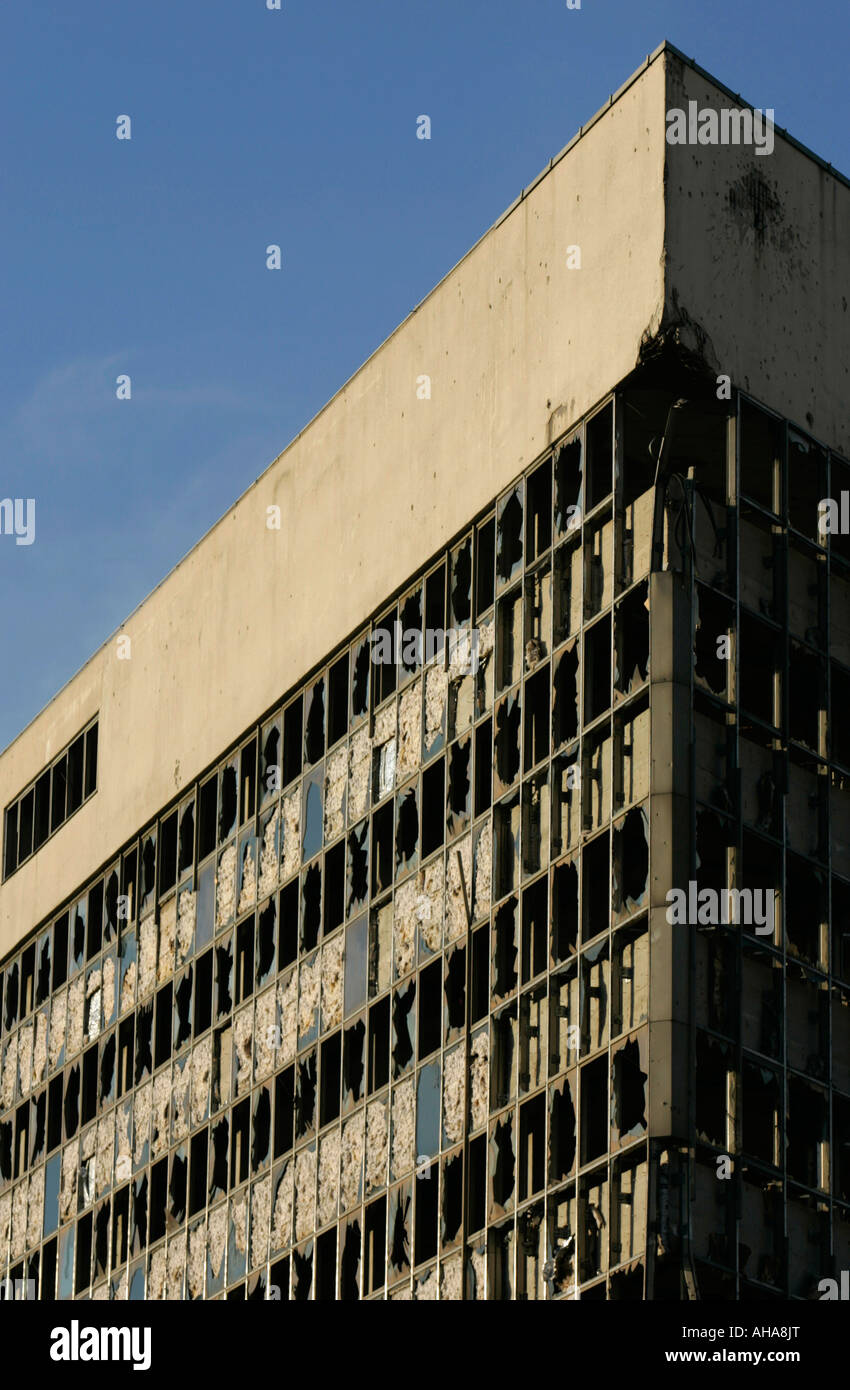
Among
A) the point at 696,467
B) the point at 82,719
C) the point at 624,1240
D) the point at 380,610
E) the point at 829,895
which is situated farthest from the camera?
the point at 82,719

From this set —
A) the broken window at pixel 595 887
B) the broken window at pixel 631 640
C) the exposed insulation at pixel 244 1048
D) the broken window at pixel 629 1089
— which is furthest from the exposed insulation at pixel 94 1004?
the broken window at pixel 629 1089

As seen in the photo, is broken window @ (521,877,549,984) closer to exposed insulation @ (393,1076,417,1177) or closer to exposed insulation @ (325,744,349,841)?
exposed insulation @ (393,1076,417,1177)

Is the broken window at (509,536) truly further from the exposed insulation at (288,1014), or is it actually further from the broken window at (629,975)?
the exposed insulation at (288,1014)

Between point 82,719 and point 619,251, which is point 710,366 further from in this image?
point 82,719

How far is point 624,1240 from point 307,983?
34.3ft

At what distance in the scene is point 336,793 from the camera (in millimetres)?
41312

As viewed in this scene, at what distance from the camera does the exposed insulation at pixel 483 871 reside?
118ft

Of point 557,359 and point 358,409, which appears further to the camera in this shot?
point 358,409

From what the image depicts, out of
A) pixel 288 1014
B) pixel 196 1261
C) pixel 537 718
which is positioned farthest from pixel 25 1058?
pixel 537 718

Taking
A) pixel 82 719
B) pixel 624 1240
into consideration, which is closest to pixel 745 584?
pixel 624 1240

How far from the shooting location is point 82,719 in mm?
52625

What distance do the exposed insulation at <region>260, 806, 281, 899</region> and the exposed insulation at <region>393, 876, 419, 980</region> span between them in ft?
15.2

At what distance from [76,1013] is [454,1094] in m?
15.9

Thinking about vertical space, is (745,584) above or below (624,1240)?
above
